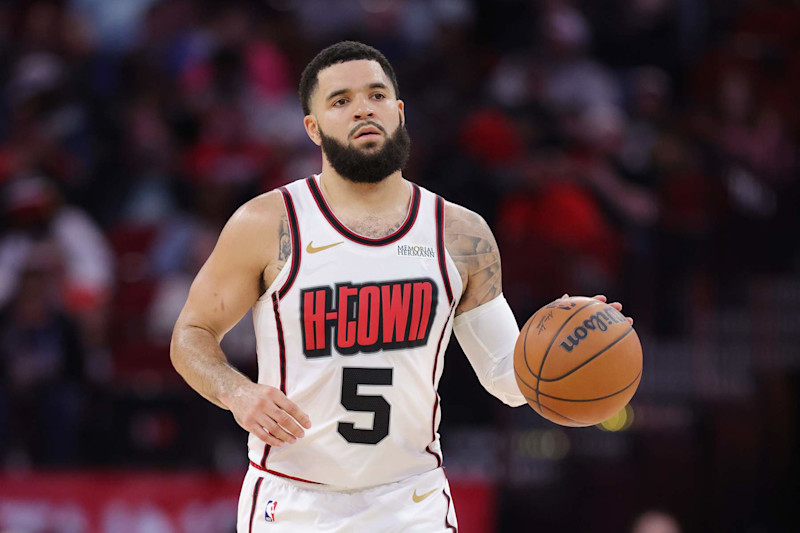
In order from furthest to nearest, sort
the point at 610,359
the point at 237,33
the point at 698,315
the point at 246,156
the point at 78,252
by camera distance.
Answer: the point at 237,33, the point at 246,156, the point at 78,252, the point at 698,315, the point at 610,359

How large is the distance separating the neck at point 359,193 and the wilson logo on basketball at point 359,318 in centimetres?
38

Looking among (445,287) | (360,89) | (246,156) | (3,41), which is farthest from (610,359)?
(3,41)

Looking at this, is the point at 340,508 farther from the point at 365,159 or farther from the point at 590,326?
the point at 365,159

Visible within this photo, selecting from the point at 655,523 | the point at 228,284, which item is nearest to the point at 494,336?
the point at 228,284

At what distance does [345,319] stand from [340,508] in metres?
0.72

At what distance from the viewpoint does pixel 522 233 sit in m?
8.09

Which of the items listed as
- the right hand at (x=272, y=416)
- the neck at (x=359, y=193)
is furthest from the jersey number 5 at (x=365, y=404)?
the neck at (x=359, y=193)

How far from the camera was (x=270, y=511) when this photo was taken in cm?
405

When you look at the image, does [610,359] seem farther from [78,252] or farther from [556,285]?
[78,252]

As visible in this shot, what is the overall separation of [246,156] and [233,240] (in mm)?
5778

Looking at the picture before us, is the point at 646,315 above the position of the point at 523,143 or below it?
below

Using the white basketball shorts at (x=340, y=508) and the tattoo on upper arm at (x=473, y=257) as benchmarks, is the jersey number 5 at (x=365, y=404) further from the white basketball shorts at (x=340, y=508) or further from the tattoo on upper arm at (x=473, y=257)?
the tattoo on upper arm at (x=473, y=257)

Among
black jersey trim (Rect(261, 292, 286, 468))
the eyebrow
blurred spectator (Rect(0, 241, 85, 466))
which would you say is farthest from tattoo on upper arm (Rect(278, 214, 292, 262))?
blurred spectator (Rect(0, 241, 85, 466))

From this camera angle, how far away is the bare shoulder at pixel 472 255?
4.34 meters
